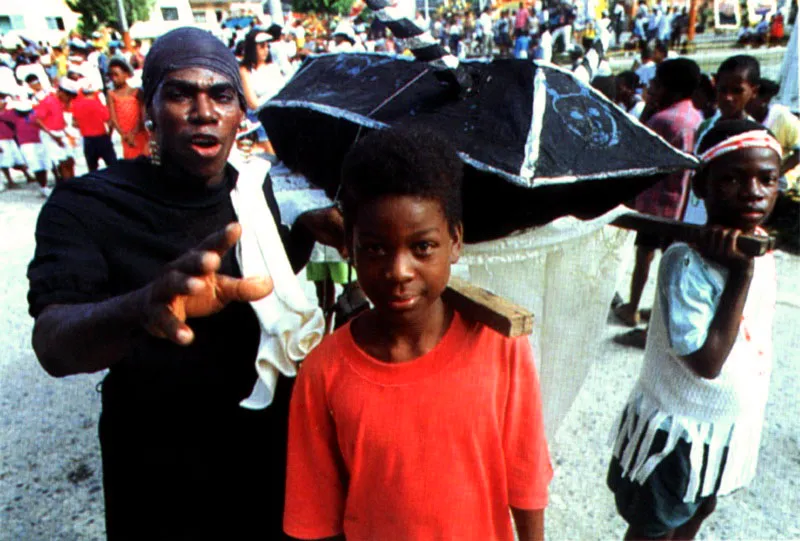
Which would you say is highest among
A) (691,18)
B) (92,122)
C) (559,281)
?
(691,18)

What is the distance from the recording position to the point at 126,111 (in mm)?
6875

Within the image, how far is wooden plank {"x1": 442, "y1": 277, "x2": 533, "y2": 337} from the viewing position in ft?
3.51

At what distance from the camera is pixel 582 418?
10.1 ft

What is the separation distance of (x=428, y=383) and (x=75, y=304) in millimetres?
668

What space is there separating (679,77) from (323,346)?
12.1 ft

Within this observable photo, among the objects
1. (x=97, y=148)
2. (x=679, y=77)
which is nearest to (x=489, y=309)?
(x=679, y=77)

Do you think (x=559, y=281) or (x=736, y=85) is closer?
(x=559, y=281)

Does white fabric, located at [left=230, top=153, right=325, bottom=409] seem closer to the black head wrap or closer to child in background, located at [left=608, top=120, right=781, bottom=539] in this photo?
the black head wrap

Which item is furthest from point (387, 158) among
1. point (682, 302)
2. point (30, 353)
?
point (30, 353)

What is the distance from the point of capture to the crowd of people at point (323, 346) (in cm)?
111

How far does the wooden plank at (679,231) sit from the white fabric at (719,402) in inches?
3.3

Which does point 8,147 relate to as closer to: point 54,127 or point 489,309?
point 54,127

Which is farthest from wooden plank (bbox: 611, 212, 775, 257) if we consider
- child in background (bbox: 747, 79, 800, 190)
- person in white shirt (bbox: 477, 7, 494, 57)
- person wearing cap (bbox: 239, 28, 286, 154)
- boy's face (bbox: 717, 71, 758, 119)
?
person in white shirt (bbox: 477, 7, 494, 57)

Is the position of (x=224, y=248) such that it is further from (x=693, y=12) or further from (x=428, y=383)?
(x=693, y=12)
